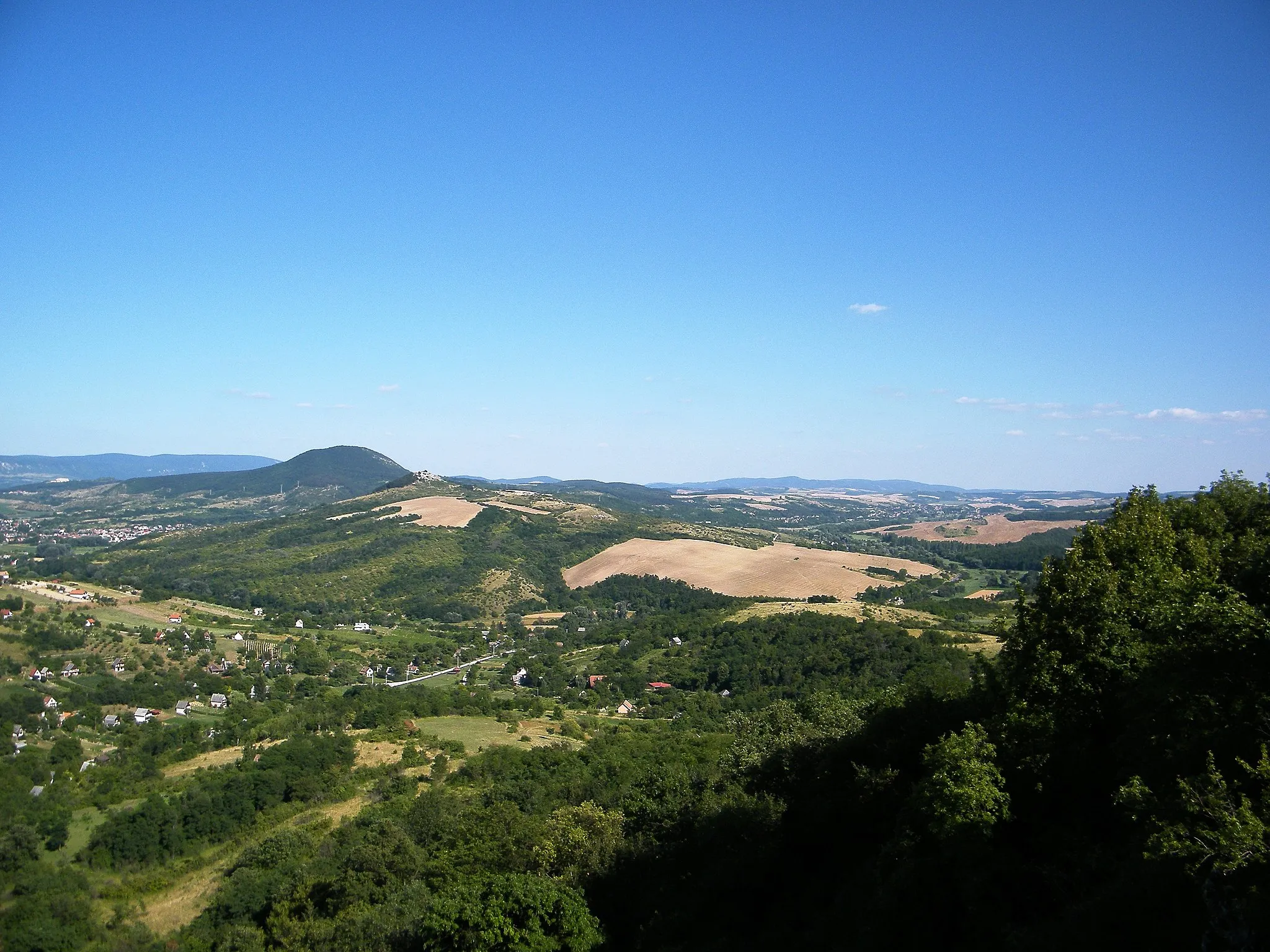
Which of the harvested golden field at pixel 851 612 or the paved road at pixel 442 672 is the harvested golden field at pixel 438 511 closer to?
the paved road at pixel 442 672

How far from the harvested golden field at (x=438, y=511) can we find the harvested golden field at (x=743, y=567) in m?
36.8

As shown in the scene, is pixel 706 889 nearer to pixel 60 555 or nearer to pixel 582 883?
pixel 582 883

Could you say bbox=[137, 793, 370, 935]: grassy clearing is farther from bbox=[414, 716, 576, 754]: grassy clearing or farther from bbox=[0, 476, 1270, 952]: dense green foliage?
bbox=[414, 716, 576, 754]: grassy clearing

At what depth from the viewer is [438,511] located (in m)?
172

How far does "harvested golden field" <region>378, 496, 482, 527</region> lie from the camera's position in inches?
6432

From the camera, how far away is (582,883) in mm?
26172

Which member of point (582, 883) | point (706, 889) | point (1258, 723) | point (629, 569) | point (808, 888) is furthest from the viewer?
point (629, 569)

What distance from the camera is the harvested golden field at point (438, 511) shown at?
163 metres

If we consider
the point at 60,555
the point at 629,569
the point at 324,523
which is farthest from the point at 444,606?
the point at 60,555

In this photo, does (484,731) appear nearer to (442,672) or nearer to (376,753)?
(376,753)

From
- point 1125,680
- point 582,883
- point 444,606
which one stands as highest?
point 1125,680

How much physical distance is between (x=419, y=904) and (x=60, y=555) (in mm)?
171346

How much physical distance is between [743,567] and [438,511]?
78.9 meters

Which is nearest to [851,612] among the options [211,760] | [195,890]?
[211,760]
